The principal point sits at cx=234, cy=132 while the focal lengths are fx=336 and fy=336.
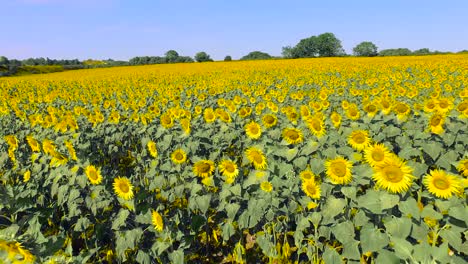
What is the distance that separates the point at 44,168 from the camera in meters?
5.14

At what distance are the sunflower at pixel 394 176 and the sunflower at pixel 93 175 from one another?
3.04 m

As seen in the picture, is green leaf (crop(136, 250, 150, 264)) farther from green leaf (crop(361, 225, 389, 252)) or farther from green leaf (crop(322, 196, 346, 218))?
green leaf (crop(361, 225, 389, 252))

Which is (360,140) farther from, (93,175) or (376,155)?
(93,175)

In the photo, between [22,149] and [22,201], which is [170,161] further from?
[22,149]

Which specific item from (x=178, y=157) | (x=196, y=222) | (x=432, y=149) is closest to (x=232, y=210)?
(x=196, y=222)

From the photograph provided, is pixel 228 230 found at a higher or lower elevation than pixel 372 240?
lower

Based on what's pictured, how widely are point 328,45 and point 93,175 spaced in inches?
3482

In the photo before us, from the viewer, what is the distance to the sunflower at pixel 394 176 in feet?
8.71

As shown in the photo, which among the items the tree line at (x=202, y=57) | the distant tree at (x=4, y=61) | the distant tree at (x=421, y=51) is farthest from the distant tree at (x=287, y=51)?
the distant tree at (x=4, y=61)

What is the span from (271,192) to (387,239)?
1.29m

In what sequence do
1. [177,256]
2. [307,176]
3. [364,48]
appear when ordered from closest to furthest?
[177,256] < [307,176] < [364,48]

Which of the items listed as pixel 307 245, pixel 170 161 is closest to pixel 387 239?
pixel 307 245

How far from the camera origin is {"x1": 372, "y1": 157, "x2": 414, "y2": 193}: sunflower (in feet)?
8.71

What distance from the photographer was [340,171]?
10.6 feet
